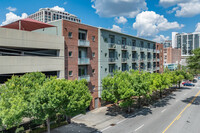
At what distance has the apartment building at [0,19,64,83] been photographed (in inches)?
669

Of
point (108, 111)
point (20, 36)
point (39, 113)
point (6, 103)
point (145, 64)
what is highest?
point (20, 36)

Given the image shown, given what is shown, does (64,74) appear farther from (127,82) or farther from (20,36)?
(127,82)

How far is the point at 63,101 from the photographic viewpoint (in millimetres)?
14672

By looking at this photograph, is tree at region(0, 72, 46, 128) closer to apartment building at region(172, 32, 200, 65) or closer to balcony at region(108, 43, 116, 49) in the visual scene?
balcony at region(108, 43, 116, 49)

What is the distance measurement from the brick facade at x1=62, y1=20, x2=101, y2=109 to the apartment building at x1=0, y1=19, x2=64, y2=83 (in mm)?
1463

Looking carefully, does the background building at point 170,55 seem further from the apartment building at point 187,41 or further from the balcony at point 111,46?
the balcony at point 111,46

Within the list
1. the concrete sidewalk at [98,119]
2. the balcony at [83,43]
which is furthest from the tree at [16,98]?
the balcony at [83,43]

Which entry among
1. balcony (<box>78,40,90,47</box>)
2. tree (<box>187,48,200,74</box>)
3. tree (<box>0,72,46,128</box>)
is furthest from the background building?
tree (<box>0,72,46,128</box>)

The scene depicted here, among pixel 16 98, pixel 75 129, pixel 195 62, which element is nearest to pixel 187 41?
pixel 195 62

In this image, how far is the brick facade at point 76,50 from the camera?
24.1 metres

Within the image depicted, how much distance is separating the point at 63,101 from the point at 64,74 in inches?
→ 362

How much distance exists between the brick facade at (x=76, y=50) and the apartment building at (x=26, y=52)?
4.80 ft

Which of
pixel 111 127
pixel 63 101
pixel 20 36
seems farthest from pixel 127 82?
pixel 20 36

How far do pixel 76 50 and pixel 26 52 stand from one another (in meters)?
8.32
